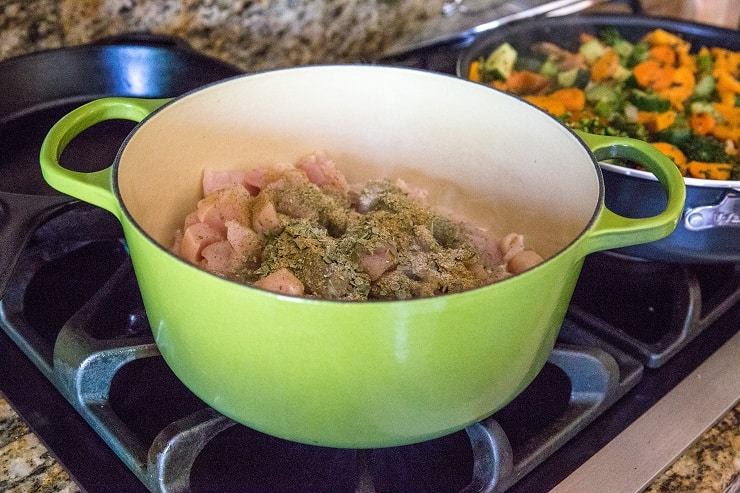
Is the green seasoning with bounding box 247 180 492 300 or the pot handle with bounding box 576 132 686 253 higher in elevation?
the pot handle with bounding box 576 132 686 253

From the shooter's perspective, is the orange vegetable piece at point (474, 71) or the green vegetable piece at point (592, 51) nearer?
the orange vegetable piece at point (474, 71)

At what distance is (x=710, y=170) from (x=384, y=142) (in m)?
0.45

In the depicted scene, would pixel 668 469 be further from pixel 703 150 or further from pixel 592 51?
pixel 592 51

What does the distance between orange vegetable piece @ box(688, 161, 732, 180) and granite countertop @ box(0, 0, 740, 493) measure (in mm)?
355

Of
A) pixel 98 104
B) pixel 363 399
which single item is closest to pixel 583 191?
pixel 363 399

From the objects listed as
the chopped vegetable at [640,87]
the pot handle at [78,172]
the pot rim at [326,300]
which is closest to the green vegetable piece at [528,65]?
the chopped vegetable at [640,87]

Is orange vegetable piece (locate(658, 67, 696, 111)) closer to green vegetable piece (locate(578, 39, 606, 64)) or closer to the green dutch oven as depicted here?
green vegetable piece (locate(578, 39, 606, 64))

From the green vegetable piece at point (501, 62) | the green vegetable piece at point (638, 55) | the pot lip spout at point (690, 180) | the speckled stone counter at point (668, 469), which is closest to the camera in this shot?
the speckled stone counter at point (668, 469)

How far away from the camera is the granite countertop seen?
24.0 inches

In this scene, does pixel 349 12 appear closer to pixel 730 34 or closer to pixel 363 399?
pixel 730 34

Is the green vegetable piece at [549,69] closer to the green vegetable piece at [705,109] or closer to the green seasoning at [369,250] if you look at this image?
the green vegetable piece at [705,109]

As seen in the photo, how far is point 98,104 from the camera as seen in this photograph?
0.60m

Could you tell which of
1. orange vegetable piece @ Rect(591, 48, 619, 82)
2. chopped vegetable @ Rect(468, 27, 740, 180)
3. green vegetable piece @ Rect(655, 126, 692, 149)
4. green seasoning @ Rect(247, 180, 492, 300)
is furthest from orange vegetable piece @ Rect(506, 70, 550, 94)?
green seasoning @ Rect(247, 180, 492, 300)

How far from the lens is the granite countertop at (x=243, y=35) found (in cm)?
61
